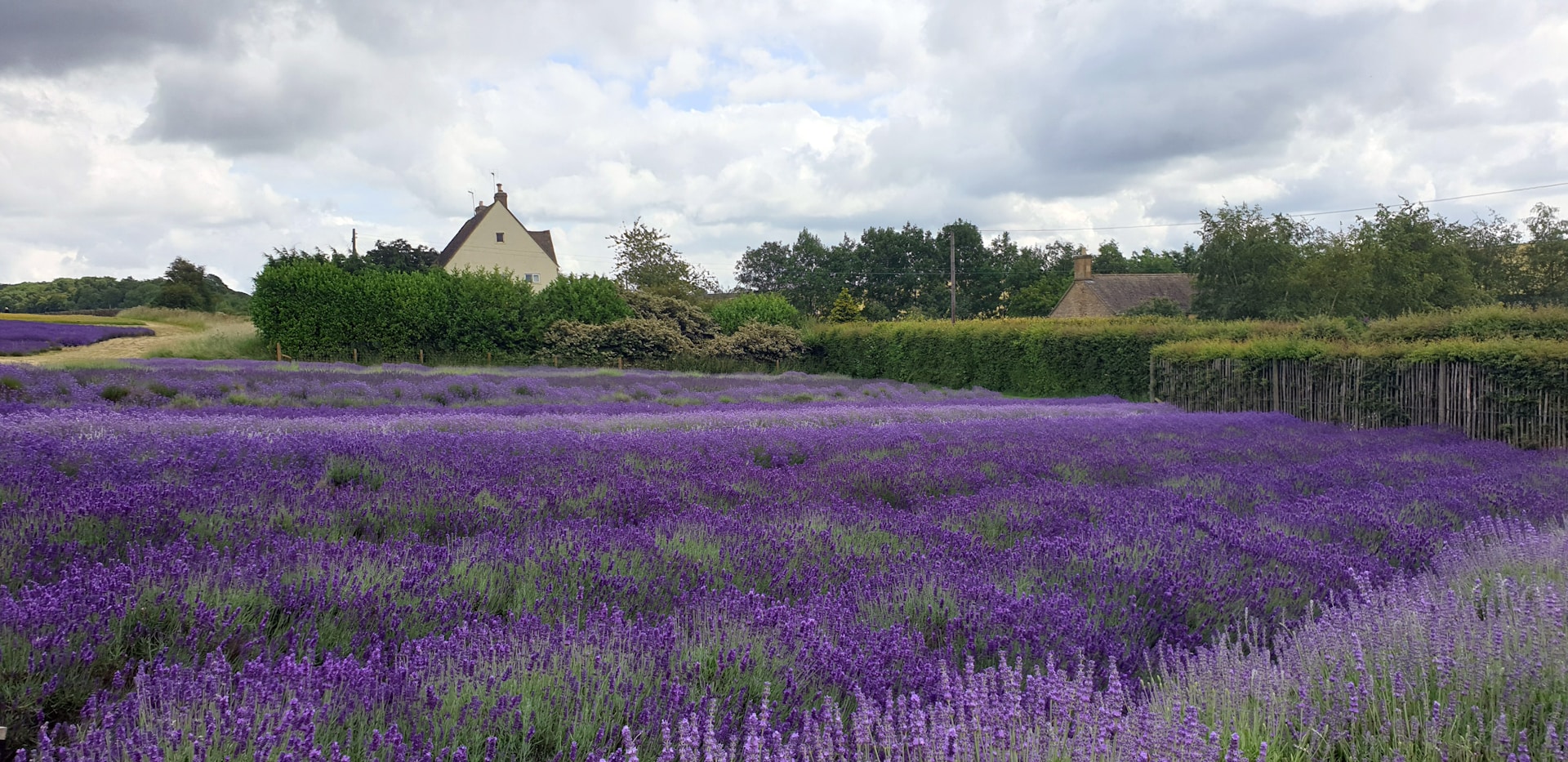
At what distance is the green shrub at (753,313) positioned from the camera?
117 ft

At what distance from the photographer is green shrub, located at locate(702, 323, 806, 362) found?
31562mm

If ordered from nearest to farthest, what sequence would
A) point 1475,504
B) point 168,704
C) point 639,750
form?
point 168,704 → point 639,750 → point 1475,504

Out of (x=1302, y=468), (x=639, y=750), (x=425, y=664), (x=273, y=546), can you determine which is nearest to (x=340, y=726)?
(x=425, y=664)

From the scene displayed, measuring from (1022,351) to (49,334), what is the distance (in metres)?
32.9

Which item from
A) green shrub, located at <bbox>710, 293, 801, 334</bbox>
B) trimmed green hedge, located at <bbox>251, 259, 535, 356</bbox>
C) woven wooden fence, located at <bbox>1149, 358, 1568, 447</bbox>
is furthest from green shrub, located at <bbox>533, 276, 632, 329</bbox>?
woven wooden fence, located at <bbox>1149, 358, 1568, 447</bbox>

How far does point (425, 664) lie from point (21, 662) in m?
0.91

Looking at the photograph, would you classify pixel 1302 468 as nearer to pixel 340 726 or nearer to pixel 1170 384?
pixel 340 726

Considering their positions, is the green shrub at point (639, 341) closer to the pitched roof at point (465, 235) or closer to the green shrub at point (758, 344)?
the green shrub at point (758, 344)

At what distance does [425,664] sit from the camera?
7.36 feet

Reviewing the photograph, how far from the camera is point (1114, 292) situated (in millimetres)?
49875

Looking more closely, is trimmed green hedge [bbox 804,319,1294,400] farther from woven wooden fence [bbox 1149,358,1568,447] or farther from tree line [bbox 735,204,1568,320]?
tree line [bbox 735,204,1568,320]

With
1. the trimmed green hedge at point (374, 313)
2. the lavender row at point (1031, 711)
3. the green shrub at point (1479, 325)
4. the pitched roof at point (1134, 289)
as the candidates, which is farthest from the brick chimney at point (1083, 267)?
the lavender row at point (1031, 711)

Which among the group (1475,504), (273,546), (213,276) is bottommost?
(1475,504)

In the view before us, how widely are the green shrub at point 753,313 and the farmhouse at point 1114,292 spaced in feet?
66.4
